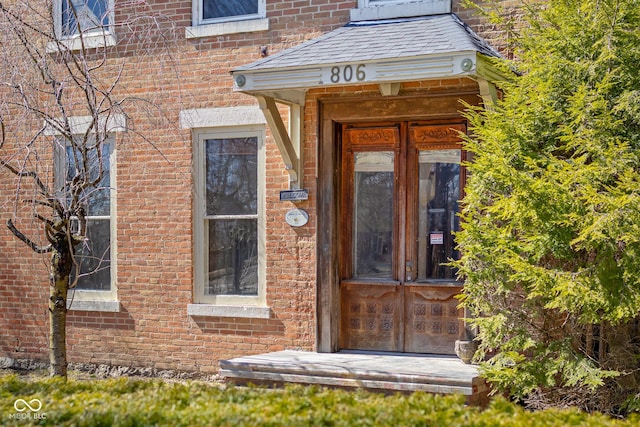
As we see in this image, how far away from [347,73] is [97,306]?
4471 millimetres

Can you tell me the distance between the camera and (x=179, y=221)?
1038 centimetres

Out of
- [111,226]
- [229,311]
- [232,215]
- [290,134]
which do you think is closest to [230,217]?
[232,215]

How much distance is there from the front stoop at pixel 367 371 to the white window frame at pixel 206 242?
81 cm

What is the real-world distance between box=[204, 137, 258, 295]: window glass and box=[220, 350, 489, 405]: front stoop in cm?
119

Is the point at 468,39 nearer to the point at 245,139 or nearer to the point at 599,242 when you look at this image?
the point at 599,242

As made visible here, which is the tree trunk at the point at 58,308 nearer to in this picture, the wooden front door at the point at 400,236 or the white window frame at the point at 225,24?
the wooden front door at the point at 400,236

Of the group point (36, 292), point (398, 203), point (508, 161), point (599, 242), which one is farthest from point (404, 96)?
point (36, 292)

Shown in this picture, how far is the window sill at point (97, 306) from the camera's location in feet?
35.2

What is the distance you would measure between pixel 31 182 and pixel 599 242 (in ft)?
22.7

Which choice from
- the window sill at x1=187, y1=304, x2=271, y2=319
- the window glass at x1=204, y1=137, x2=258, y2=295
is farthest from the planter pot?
the window glass at x1=204, y1=137, x2=258, y2=295

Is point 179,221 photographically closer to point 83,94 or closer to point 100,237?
point 100,237

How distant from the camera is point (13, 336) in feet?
37.7

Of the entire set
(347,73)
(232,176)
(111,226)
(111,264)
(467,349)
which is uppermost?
(347,73)

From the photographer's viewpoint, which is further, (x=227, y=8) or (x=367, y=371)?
(x=227, y=8)
